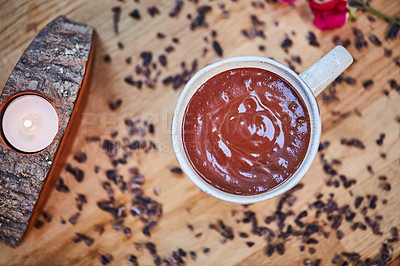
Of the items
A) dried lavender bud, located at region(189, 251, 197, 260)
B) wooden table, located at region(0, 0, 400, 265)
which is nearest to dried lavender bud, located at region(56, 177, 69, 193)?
wooden table, located at region(0, 0, 400, 265)

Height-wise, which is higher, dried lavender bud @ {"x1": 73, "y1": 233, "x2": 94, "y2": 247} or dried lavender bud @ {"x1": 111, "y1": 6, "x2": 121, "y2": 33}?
dried lavender bud @ {"x1": 111, "y1": 6, "x2": 121, "y2": 33}

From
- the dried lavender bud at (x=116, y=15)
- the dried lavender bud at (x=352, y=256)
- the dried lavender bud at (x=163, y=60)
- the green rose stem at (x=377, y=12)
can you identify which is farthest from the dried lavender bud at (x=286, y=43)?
the dried lavender bud at (x=352, y=256)

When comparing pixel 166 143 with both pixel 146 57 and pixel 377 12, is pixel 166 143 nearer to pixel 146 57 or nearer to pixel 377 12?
pixel 146 57

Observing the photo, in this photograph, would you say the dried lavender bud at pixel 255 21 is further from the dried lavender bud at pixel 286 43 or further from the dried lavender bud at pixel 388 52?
the dried lavender bud at pixel 388 52

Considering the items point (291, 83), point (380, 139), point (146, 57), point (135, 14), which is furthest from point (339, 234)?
point (135, 14)

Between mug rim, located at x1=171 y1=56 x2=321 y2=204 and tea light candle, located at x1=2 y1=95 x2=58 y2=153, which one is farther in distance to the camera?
tea light candle, located at x1=2 y1=95 x2=58 y2=153

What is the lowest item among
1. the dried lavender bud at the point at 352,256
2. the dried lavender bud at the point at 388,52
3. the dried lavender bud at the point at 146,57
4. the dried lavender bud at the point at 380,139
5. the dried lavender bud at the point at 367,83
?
the dried lavender bud at the point at 352,256

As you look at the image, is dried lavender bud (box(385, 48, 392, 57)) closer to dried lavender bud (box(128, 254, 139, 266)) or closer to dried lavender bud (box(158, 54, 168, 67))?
dried lavender bud (box(158, 54, 168, 67))
